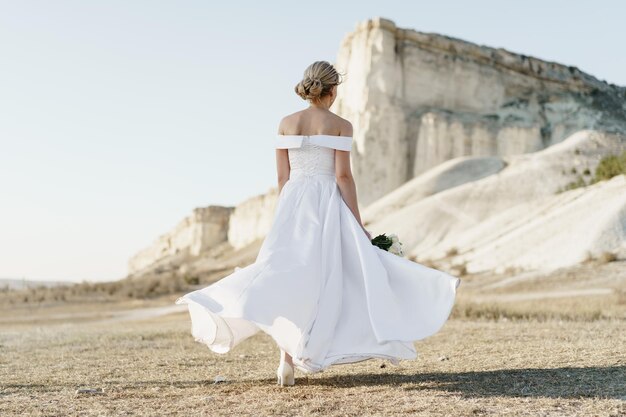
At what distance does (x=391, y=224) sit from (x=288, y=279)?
41.0 metres

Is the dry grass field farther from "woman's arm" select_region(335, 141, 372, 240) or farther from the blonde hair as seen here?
the blonde hair

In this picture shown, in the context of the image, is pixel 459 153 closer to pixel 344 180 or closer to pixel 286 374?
pixel 344 180

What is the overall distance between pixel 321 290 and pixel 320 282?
0.05 m

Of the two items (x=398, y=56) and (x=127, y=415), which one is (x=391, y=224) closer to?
(x=398, y=56)

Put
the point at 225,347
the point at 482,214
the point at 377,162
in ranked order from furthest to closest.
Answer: the point at 377,162 → the point at 482,214 → the point at 225,347

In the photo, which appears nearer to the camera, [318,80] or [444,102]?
[318,80]

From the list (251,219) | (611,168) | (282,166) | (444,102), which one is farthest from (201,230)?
(282,166)

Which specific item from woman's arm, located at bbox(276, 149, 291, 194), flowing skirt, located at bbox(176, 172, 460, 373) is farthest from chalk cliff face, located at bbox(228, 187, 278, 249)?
flowing skirt, located at bbox(176, 172, 460, 373)

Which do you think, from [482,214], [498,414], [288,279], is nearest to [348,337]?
[288,279]

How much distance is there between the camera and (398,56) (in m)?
69.2

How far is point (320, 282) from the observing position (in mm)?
5102

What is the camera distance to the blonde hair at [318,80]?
5.51 m

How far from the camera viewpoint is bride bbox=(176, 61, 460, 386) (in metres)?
4.92

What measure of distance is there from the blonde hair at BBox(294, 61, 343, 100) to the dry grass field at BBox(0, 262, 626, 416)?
2114 mm
